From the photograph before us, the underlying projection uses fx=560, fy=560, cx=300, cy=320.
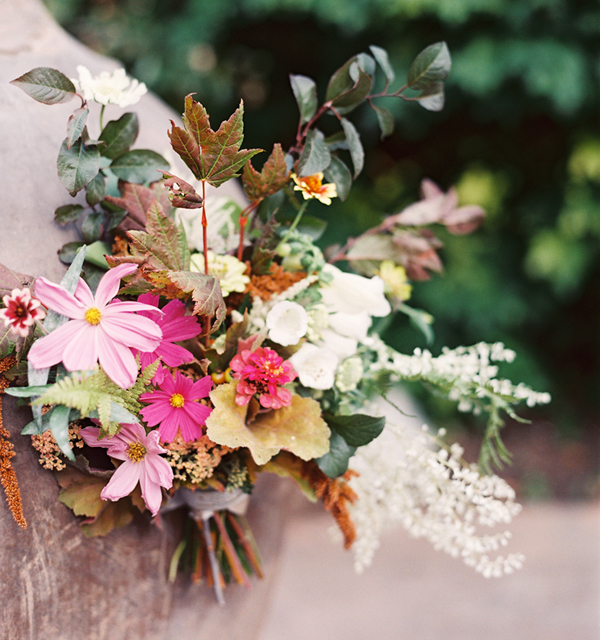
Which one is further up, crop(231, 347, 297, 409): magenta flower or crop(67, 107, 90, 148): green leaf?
crop(67, 107, 90, 148): green leaf

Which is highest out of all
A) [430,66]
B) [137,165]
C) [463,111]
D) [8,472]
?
[430,66]

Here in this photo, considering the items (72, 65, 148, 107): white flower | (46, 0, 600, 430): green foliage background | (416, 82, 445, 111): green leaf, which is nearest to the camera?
(72, 65, 148, 107): white flower

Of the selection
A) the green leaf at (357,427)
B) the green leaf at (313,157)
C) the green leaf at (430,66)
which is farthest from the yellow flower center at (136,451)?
the green leaf at (430,66)

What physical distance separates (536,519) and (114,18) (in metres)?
2.36

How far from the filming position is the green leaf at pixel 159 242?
533mm

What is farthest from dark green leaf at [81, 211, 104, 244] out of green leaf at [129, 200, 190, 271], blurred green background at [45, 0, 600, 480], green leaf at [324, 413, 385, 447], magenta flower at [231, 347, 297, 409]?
blurred green background at [45, 0, 600, 480]

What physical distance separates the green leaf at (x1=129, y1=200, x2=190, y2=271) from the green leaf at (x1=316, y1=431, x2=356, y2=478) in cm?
27

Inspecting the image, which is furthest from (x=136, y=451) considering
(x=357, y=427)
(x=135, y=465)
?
(x=357, y=427)

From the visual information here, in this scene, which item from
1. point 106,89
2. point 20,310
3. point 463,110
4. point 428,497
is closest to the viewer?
point 20,310

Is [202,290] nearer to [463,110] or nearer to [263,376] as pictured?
[263,376]

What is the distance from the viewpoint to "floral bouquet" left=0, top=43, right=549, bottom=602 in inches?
20.1

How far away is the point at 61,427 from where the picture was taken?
50cm

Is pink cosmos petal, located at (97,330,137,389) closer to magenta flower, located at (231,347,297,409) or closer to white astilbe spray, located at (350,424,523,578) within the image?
magenta flower, located at (231,347,297,409)

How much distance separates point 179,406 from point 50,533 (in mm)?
204
